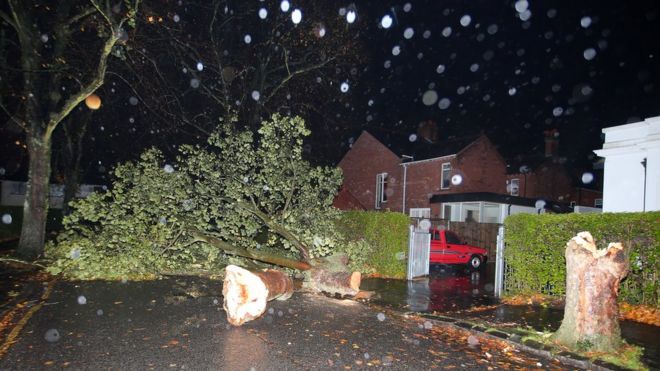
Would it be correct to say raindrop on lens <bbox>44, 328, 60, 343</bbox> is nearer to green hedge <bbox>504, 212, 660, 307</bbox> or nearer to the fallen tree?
the fallen tree

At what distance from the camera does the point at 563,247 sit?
360 inches

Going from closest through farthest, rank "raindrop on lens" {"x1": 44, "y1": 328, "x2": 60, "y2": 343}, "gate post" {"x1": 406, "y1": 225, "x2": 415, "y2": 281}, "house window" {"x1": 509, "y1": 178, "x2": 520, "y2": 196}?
"raindrop on lens" {"x1": 44, "y1": 328, "x2": 60, "y2": 343}
"gate post" {"x1": 406, "y1": 225, "x2": 415, "y2": 281}
"house window" {"x1": 509, "y1": 178, "x2": 520, "y2": 196}

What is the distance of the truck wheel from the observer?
A: 53.1ft

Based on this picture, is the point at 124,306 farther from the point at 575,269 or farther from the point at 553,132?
the point at 553,132

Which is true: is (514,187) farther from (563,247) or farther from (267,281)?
(267,281)

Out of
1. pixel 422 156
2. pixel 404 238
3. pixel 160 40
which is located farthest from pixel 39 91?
pixel 422 156

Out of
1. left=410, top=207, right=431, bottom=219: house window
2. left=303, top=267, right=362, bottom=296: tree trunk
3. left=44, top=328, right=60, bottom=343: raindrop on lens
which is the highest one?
left=410, top=207, right=431, bottom=219: house window

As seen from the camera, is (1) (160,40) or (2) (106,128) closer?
(1) (160,40)

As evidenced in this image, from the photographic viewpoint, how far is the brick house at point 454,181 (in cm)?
2555

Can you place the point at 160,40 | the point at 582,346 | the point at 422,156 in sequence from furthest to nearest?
the point at 422,156, the point at 160,40, the point at 582,346

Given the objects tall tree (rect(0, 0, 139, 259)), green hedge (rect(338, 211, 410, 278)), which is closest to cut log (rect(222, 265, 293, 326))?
green hedge (rect(338, 211, 410, 278))

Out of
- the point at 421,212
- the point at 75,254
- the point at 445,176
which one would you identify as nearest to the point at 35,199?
the point at 75,254

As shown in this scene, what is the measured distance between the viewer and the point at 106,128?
24578 mm

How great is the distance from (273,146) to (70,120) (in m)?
19.0
